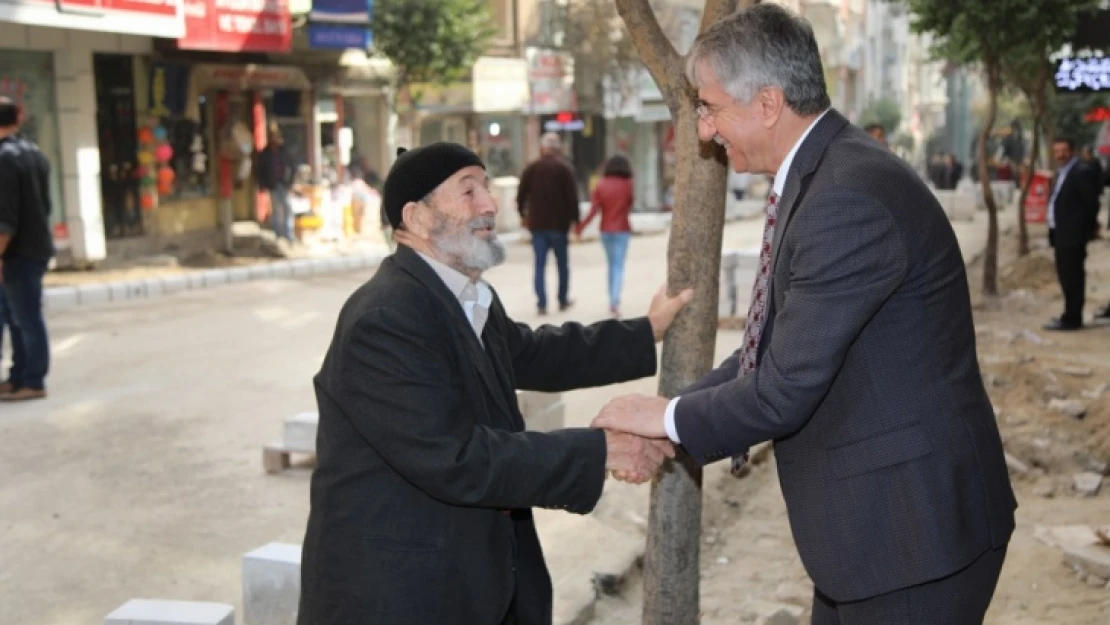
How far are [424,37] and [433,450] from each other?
22.7 meters

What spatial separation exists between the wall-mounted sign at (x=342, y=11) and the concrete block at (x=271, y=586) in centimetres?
1849

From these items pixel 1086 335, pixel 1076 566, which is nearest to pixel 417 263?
pixel 1076 566

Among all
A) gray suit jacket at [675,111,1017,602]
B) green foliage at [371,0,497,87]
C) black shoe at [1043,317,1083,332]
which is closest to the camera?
gray suit jacket at [675,111,1017,602]

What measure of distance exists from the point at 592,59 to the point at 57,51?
2071cm

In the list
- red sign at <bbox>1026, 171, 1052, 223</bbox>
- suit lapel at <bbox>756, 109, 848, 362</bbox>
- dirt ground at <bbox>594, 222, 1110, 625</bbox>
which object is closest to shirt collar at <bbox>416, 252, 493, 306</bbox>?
suit lapel at <bbox>756, 109, 848, 362</bbox>

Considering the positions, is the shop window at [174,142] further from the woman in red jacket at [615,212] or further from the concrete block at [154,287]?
the woman in red jacket at [615,212]

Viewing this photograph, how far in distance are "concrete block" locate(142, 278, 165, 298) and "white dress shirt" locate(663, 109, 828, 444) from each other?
589 inches

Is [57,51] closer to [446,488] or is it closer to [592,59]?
[446,488]

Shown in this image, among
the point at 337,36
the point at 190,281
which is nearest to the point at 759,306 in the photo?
the point at 190,281

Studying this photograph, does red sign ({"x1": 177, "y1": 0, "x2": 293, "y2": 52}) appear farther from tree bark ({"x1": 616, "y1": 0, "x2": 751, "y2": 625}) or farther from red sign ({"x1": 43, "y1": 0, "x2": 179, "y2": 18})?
tree bark ({"x1": 616, "y1": 0, "x2": 751, "y2": 625})

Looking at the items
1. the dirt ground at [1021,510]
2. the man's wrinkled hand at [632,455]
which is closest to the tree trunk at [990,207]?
the dirt ground at [1021,510]

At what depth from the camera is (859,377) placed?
2545 mm

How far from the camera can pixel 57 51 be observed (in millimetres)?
18359

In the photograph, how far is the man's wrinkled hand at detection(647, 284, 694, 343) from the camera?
3926mm
